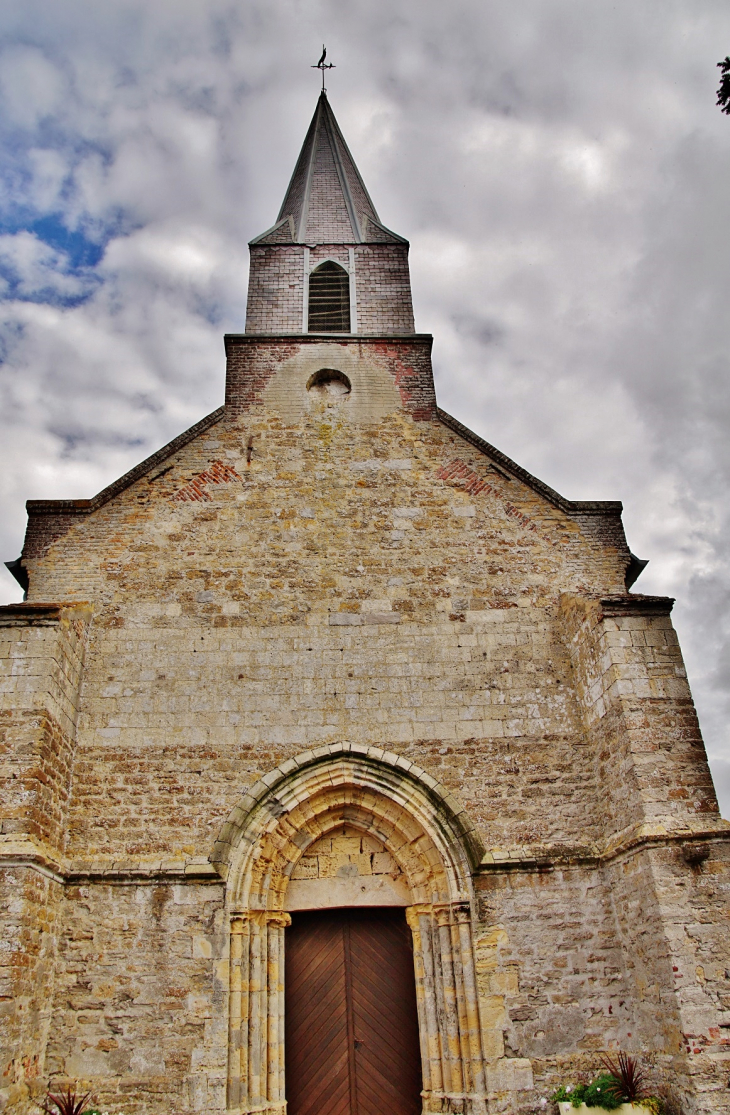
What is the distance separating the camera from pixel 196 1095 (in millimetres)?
6453

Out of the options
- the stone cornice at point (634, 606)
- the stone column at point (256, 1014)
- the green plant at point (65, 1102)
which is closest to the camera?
the green plant at point (65, 1102)

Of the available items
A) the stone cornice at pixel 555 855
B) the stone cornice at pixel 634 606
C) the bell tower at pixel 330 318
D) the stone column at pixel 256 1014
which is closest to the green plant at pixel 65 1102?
the stone column at pixel 256 1014

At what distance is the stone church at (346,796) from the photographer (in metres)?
6.58

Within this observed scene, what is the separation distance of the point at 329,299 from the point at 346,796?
7.39 meters

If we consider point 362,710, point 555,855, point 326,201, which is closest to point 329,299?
point 326,201

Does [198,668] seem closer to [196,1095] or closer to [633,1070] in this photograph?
[196,1095]

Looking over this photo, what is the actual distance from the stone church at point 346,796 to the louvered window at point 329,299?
2385 mm

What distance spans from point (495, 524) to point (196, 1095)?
20.6 feet

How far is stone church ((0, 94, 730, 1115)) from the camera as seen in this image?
21.6 ft

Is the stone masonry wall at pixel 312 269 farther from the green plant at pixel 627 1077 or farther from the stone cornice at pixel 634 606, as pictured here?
the green plant at pixel 627 1077

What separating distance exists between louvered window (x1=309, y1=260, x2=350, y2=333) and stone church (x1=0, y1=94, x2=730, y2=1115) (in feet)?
7.83

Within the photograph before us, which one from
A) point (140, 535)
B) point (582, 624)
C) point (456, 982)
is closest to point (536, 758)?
point (582, 624)

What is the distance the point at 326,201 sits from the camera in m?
13.7

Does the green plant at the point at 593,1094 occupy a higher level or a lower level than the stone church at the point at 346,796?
lower
